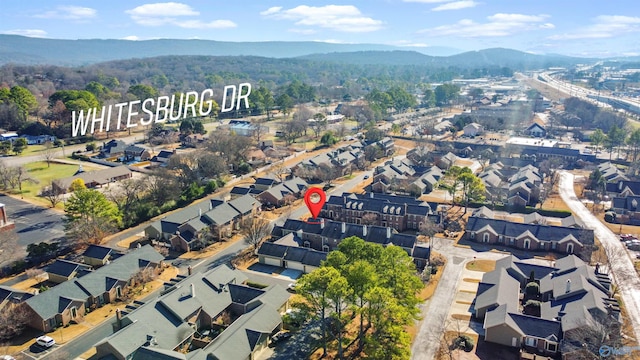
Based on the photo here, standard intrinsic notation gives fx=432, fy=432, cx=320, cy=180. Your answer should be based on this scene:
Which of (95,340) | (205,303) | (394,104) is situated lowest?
(95,340)

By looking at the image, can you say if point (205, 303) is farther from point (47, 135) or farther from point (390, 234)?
point (47, 135)

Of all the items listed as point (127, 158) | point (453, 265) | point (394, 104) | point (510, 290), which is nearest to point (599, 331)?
point (510, 290)

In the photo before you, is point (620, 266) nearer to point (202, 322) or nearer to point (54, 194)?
point (202, 322)

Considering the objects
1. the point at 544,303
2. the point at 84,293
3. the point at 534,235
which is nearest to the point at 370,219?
the point at 534,235

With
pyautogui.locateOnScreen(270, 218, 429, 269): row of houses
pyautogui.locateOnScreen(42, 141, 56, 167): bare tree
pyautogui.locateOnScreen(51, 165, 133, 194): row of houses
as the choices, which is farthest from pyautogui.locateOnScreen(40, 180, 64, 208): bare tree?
pyautogui.locateOnScreen(270, 218, 429, 269): row of houses

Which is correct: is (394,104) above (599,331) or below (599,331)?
above
